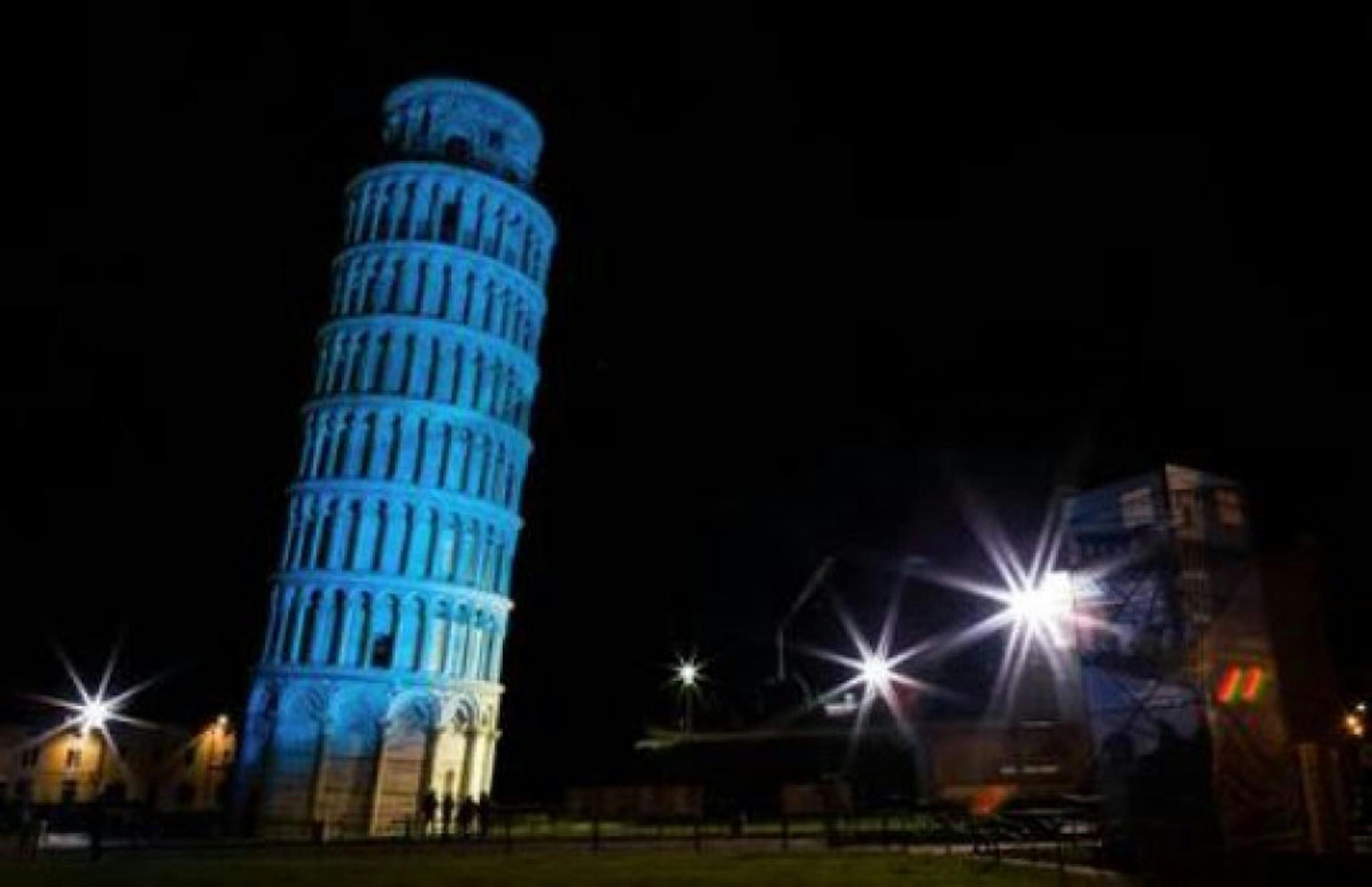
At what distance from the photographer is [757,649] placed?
Result: 2269 inches

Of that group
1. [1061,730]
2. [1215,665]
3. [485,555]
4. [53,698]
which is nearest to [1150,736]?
[1215,665]

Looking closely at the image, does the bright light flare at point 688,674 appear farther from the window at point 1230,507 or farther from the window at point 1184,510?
the window at point 1184,510

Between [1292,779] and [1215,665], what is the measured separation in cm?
265

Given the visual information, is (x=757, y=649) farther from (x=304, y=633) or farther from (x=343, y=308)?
(x=343, y=308)

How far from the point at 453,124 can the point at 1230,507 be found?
1829 inches

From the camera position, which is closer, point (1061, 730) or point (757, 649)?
point (1061, 730)

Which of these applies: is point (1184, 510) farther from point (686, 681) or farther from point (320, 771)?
point (686, 681)

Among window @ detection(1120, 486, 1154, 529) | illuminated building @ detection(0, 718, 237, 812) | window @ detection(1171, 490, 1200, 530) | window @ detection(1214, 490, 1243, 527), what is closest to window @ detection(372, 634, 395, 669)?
illuminated building @ detection(0, 718, 237, 812)

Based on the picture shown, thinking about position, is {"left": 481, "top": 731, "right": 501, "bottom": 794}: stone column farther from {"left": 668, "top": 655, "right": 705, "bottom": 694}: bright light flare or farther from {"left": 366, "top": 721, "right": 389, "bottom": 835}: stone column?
{"left": 668, "top": 655, "right": 705, "bottom": 694}: bright light flare

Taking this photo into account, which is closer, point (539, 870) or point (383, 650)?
point (539, 870)

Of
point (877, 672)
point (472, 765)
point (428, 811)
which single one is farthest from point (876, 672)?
point (472, 765)

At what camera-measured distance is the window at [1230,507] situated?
2311cm

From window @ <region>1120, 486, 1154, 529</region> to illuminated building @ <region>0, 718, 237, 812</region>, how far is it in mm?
68804

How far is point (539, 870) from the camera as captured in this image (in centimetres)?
1938
